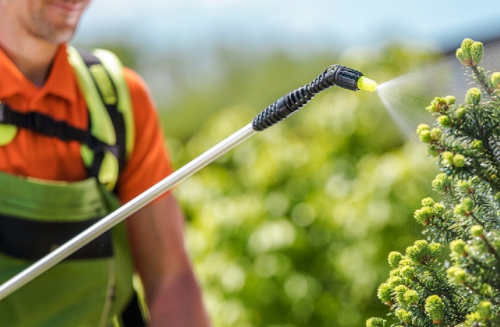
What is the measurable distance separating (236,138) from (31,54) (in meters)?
0.61

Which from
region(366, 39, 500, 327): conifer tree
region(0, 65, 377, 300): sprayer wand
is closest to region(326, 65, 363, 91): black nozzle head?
region(0, 65, 377, 300): sprayer wand

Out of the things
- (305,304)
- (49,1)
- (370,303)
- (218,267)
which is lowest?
(218,267)

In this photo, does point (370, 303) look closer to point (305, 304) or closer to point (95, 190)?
point (305, 304)

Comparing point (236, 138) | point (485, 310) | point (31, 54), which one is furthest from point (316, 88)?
point (31, 54)

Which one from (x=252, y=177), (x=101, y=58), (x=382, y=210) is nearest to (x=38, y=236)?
(x=101, y=58)

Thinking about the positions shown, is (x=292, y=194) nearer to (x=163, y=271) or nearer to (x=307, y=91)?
(x=163, y=271)

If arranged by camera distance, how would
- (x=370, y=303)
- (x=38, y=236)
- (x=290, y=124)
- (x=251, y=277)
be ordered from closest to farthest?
(x=38, y=236) < (x=370, y=303) < (x=251, y=277) < (x=290, y=124)

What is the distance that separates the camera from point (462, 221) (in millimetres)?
1032

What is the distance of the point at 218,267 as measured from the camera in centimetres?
228

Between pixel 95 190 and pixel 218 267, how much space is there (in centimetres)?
87

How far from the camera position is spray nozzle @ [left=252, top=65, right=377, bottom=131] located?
1.04 metres

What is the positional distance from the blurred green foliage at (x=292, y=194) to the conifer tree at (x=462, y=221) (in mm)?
422

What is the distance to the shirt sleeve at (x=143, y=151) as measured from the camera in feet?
5.03

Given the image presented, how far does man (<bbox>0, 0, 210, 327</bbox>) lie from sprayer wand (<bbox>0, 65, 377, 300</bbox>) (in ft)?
0.55
